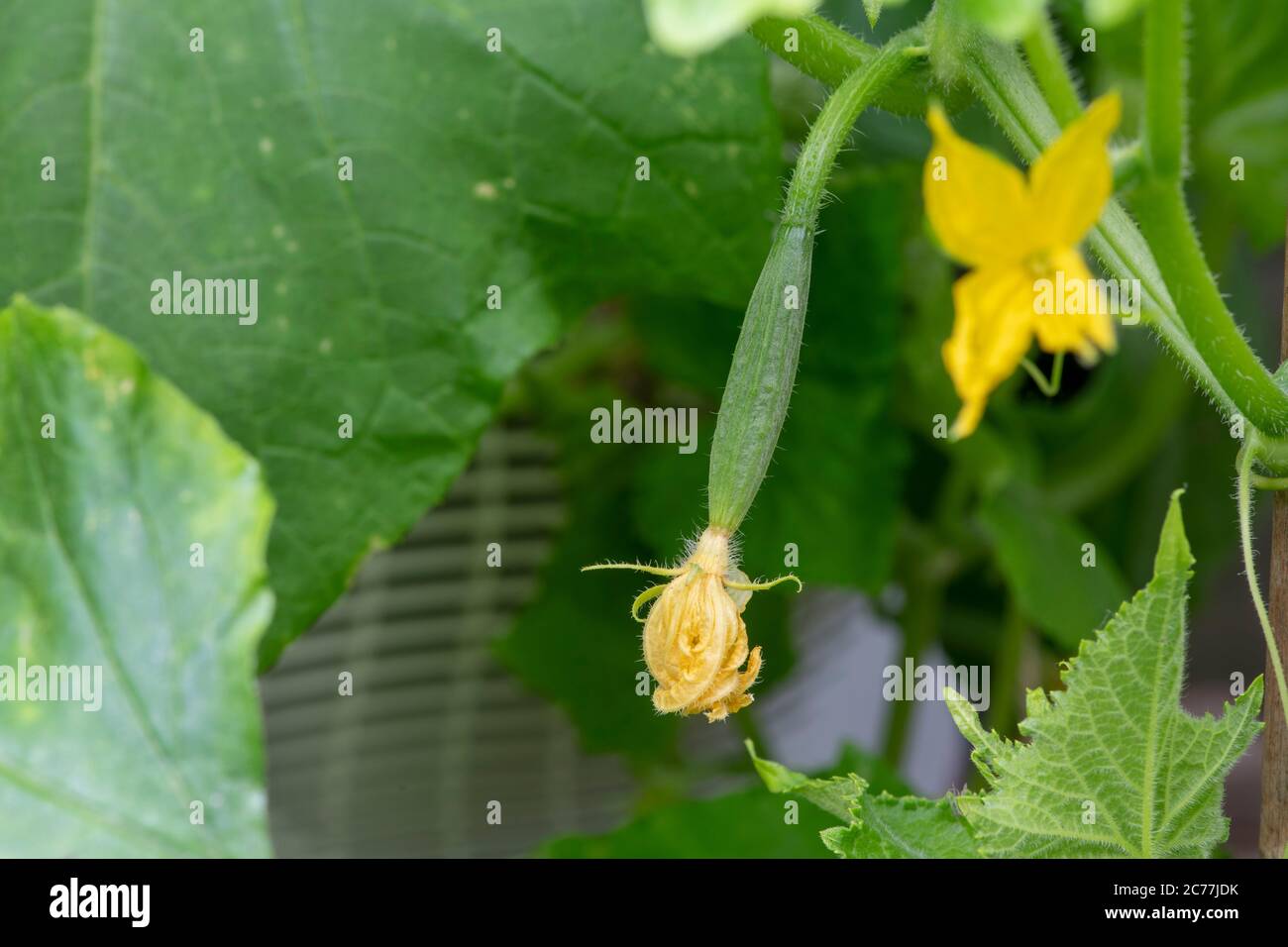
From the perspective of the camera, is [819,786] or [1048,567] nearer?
[819,786]

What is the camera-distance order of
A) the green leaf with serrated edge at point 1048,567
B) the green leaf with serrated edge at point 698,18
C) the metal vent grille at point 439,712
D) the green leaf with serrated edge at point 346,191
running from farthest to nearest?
the metal vent grille at point 439,712 < the green leaf with serrated edge at point 1048,567 < the green leaf with serrated edge at point 346,191 < the green leaf with serrated edge at point 698,18

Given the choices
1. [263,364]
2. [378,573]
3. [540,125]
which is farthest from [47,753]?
[378,573]

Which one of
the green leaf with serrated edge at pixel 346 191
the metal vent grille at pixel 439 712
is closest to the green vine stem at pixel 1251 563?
the green leaf with serrated edge at pixel 346 191

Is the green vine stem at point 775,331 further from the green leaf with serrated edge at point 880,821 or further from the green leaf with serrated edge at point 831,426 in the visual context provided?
the green leaf with serrated edge at point 831,426

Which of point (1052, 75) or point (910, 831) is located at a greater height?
point (1052, 75)

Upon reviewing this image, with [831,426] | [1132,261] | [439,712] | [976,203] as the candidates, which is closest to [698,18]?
[976,203]

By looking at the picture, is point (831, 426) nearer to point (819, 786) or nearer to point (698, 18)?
point (819, 786)

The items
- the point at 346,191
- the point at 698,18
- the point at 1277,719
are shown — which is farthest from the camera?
the point at 346,191
